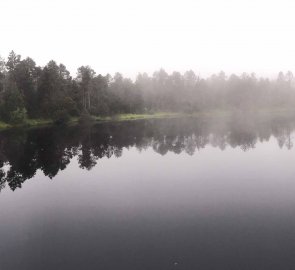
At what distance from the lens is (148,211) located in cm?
2614

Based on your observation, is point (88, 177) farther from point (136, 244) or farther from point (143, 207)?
point (136, 244)

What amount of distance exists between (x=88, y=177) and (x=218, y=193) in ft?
50.8

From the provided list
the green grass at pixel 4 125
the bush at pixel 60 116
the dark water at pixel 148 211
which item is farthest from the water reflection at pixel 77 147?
the bush at pixel 60 116

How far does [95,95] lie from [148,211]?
4304 inches

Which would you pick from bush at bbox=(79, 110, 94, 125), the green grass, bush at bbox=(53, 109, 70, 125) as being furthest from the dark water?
bush at bbox=(79, 110, 94, 125)

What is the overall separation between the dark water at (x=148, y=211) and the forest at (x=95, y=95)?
2314 inches

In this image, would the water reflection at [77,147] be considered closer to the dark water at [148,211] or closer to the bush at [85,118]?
the dark water at [148,211]

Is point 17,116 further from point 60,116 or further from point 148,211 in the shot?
point 148,211

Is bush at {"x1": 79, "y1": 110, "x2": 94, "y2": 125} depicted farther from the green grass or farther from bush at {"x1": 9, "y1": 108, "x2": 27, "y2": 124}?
the green grass

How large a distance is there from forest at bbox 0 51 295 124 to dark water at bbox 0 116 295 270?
58.8 metres

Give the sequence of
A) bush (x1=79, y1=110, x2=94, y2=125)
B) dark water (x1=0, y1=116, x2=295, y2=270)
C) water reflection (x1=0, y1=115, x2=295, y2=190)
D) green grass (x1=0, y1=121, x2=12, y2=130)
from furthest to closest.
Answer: bush (x1=79, y1=110, x2=94, y2=125) → green grass (x1=0, y1=121, x2=12, y2=130) → water reflection (x1=0, y1=115, x2=295, y2=190) → dark water (x1=0, y1=116, x2=295, y2=270)

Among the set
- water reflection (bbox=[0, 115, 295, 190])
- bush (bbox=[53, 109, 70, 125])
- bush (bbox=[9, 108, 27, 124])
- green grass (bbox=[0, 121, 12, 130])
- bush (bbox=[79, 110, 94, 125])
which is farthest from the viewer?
bush (bbox=[79, 110, 94, 125])

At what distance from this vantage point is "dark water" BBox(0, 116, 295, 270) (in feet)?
62.0

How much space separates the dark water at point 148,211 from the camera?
62.0 ft
